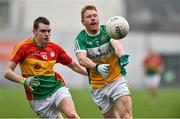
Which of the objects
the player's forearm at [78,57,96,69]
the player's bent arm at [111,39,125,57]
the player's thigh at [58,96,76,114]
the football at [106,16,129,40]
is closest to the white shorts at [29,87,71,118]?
the player's thigh at [58,96,76,114]

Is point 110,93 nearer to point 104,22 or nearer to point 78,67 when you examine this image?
point 78,67

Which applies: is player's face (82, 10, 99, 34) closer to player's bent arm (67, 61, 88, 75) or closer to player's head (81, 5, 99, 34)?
player's head (81, 5, 99, 34)

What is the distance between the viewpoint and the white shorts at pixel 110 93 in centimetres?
1344

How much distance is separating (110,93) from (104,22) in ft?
129

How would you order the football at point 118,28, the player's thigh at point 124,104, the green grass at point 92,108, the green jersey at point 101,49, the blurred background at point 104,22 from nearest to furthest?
1. the football at point 118,28
2. the player's thigh at point 124,104
3. the green jersey at point 101,49
4. the green grass at point 92,108
5. the blurred background at point 104,22

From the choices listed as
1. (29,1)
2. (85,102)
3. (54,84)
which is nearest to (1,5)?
(29,1)

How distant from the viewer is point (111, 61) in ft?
44.5

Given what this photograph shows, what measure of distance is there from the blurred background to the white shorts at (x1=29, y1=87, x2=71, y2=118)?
33771 millimetres

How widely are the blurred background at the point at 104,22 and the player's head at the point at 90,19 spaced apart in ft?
112

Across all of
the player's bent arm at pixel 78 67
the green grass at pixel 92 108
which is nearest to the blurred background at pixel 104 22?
the green grass at pixel 92 108

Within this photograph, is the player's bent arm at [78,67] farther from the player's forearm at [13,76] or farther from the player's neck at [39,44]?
the player's forearm at [13,76]

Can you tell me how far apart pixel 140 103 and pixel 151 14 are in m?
34.2

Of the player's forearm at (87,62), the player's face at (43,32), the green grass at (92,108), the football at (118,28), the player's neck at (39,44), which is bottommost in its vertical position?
the green grass at (92,108)

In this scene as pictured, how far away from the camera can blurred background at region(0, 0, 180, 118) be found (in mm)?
50969
